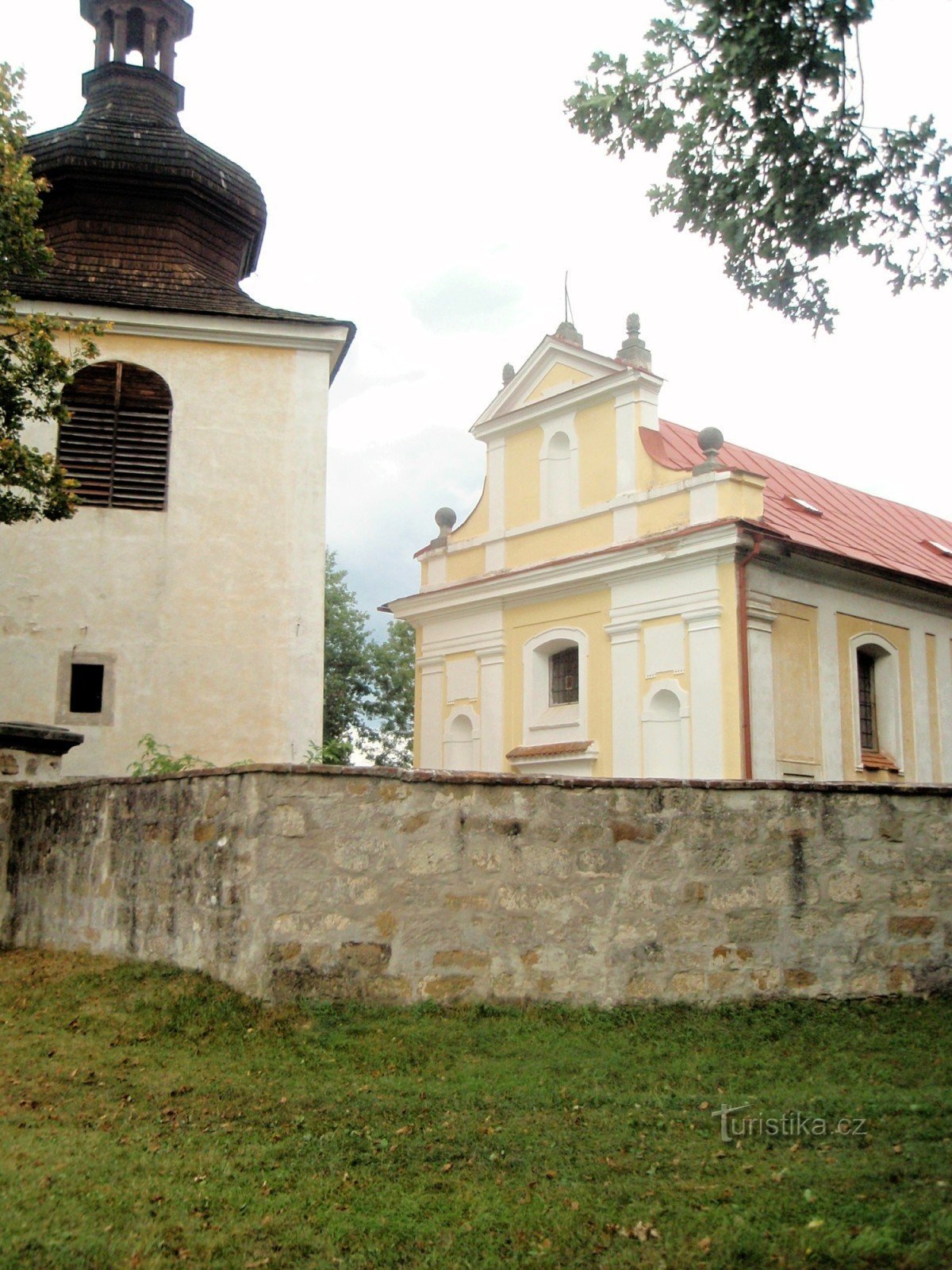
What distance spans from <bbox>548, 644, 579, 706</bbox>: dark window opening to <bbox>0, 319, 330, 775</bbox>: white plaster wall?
6880 millimetres

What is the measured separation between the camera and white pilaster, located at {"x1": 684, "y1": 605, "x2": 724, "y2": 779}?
695 inches

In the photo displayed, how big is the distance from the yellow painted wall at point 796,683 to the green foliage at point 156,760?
8.52 meters

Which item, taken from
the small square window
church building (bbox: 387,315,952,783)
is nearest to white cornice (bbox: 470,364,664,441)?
church building (bbox: 387,315,952,783)

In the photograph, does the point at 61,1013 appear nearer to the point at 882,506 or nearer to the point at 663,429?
the point at 663,429

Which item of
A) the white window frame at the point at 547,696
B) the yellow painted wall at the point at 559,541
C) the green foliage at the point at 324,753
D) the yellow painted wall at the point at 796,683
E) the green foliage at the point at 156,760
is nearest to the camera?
the green foliage at the point at 156,760

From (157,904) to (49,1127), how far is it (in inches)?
102

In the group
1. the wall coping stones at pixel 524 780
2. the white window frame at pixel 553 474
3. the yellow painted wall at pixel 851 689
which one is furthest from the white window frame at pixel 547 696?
the wall coping stones at pixel 524 780

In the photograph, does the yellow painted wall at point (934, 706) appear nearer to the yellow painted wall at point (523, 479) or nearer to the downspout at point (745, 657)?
the downspout at point (745, 657)

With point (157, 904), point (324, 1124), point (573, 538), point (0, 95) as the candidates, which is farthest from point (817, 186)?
point (573, 538)

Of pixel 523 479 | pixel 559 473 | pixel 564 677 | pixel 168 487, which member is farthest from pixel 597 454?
pixel 168 487

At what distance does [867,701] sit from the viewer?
2036 centimetres

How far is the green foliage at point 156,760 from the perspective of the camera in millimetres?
11055

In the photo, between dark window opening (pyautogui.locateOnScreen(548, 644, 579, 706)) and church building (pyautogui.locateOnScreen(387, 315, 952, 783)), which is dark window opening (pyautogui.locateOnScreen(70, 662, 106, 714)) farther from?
dark window opening (pyautogui.locateOnScreen(548, 644, 579, 706))

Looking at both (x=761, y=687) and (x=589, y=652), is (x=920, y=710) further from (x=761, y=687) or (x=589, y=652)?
(x=589, y=652)
